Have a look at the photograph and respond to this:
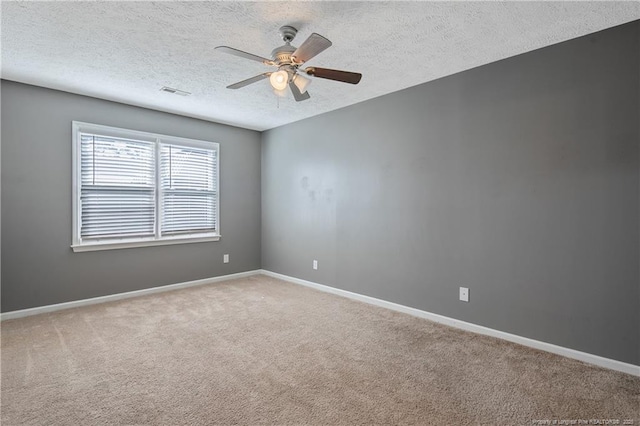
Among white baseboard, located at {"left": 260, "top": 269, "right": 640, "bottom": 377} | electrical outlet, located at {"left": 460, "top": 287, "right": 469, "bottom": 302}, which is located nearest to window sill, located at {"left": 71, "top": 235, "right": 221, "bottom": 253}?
white baseboard, located at {"left": 260, "top": 269, "right": 640, "bottom": 377}

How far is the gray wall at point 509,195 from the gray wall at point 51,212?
252cm

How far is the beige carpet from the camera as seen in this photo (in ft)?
6.23

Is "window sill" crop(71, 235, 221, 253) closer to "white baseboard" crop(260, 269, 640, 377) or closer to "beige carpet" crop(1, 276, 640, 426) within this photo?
"beige carpet" crop(1, 276, 640, 426)

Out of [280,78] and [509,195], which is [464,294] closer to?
[509,195]

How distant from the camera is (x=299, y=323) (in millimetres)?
3336

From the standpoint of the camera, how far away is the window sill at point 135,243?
3860 mm

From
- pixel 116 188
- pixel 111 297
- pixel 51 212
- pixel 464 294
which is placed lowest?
pixel 111 297

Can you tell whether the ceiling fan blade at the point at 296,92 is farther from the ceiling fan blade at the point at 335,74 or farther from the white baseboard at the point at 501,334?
the white baseboard at the point at 501,334

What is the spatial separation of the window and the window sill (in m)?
0.01

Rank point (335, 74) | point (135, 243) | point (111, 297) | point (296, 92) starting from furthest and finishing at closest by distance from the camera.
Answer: point (135, 243) → point (111, 297) → point (296, 92) → point (335, 74)

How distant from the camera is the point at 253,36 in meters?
2.46

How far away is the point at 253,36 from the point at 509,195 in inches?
98.9

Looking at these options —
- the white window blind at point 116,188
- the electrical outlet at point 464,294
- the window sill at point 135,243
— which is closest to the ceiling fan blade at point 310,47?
the electrical outlet at point 464,294

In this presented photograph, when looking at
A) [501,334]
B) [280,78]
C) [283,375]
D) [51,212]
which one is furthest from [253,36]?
[501,334]
